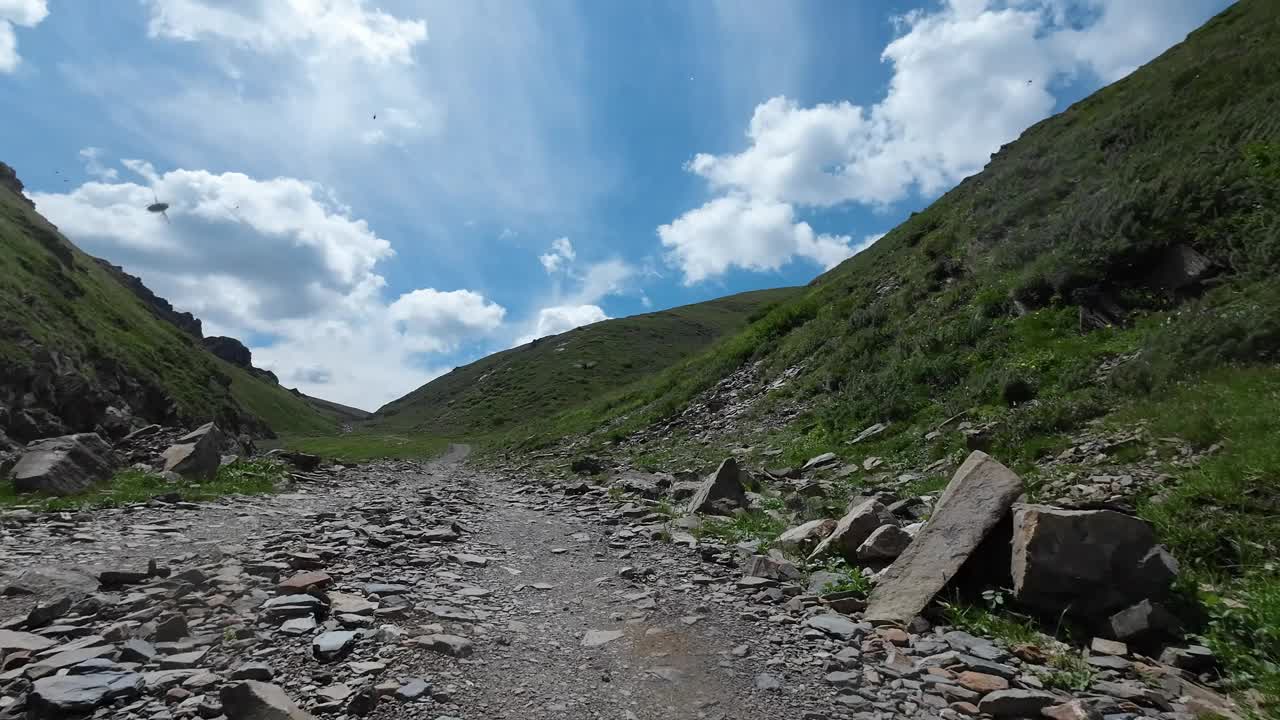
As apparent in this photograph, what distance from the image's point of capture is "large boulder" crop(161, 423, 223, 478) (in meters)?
18.0

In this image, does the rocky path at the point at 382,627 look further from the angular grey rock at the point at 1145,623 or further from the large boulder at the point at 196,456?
the large boulder at the point at 196,456

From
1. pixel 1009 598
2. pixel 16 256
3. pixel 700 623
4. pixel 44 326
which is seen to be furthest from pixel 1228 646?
pixel 16 256

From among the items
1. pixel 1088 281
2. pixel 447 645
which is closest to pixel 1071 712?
pixel 447 645

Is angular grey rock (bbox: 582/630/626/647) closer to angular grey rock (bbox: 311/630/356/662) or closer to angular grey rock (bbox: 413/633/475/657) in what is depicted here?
angular grey rock (bbox: 413/633/475/657)

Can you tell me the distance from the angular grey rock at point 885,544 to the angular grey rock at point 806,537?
3.46 ft

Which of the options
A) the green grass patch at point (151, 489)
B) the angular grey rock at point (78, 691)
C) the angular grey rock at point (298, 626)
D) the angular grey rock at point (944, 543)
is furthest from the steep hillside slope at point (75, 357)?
the angular grey rock at point (944, 543)

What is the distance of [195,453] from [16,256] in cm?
7984

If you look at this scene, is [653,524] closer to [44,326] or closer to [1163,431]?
[1163,431]

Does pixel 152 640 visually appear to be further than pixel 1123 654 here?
Yes

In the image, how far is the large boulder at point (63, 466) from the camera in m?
14.0

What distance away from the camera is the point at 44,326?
56.7 m

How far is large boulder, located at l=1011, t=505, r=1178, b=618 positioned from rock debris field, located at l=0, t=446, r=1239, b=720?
595 mm

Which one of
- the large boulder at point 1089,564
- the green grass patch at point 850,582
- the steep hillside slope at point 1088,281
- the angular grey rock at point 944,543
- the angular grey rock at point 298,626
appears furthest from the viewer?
the steep hillside slope at point 1088,281

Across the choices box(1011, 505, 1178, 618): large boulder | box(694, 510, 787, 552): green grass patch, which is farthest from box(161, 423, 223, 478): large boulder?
box(1011, 505, 1178, 618): large boulder
